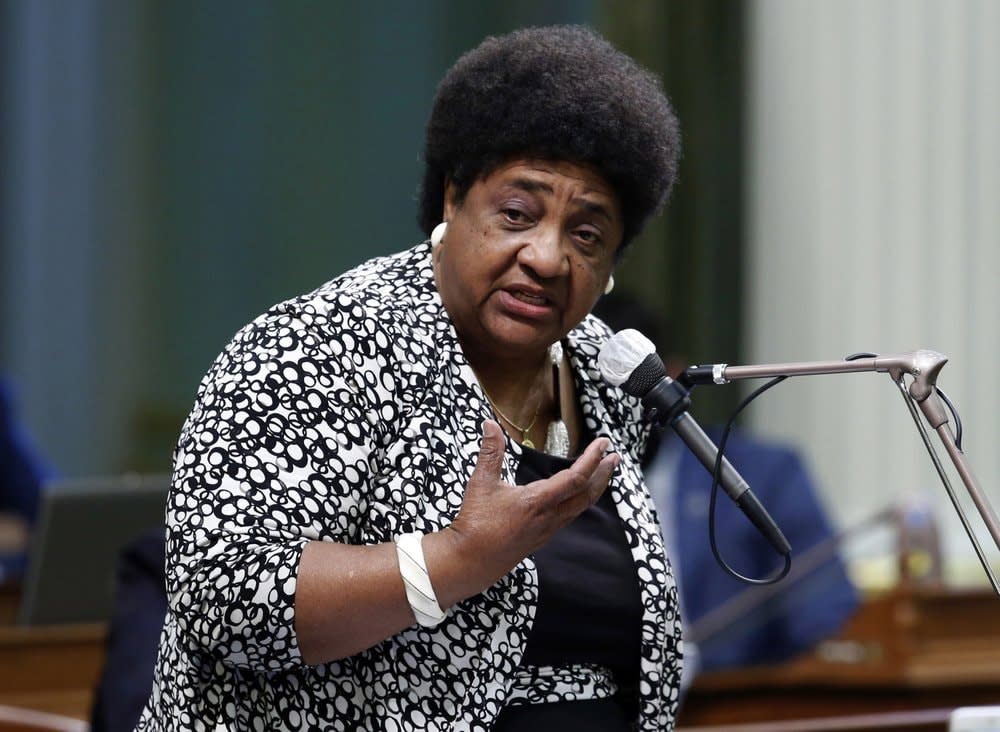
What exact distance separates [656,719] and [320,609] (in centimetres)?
49

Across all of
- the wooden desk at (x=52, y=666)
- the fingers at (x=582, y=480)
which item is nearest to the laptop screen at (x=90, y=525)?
the wooden desk at (x=52, y=666)

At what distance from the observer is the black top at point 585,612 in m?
1.53

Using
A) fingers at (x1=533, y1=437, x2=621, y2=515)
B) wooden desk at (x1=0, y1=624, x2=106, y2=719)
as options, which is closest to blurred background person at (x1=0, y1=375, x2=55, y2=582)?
wooden desk at (x1=0, y1=624, x2=106, y2=719)

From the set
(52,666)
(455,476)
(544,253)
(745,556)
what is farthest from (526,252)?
(745,556)

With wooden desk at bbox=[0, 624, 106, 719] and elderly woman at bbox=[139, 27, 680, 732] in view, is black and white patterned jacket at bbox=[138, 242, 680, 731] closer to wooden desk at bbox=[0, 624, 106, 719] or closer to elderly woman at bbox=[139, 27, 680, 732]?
elderly woman at bbox=[139, 27, 680, 732]

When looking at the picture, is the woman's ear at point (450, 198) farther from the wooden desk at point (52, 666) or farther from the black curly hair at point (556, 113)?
the wooden desk at point (52, 666)

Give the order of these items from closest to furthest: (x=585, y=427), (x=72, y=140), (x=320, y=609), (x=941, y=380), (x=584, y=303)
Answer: (x=320, y=609) → (x=584, y=303) → (x=585, y=427) → (x=941, y=380) → (x=72, y=140)

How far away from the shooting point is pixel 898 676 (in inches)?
137

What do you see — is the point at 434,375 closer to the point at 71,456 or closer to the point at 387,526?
the point at 387,526

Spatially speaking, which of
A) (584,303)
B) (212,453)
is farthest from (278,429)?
(584,303)

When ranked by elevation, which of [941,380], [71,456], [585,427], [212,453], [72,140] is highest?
[212,453]

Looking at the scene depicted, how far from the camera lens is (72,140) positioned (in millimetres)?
6238

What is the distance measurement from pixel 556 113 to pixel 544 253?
5.8 inches

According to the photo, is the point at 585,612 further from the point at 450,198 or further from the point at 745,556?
the point at 745,556
